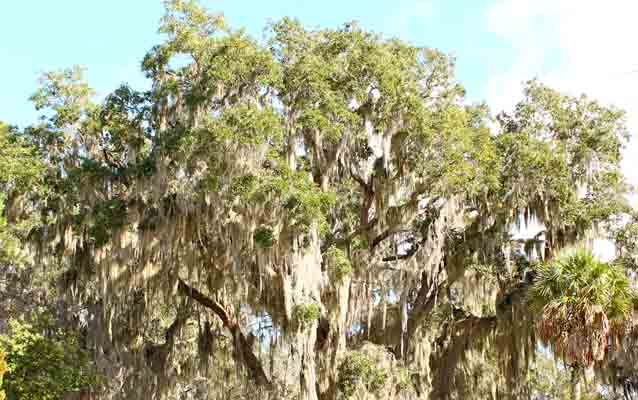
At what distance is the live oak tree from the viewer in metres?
15.0

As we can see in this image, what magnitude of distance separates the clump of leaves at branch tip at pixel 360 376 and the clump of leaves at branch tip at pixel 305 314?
130 cm

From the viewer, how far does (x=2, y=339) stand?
1523cm

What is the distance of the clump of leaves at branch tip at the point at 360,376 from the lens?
50.2 ft

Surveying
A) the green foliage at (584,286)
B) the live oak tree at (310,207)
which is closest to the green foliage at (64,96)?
the live oak tree at (310,207)

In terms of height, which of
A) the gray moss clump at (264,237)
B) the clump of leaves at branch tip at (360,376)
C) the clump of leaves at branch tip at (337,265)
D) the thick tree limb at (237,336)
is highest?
the gray moss clump at (264,237)

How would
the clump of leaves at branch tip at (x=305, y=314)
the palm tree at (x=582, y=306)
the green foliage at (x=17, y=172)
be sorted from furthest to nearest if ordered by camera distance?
the green foliage at (x=17, y=172)
the clump of leaves at branch tip at (x=305, y=314)
the palm tree at (x=582, y=306)

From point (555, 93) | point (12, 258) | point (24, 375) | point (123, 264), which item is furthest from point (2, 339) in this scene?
point (555, 93)

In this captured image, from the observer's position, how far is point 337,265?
15.6 metres

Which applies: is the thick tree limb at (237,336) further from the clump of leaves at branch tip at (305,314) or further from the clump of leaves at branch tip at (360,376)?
the clump of leaves at branch tip at (305,314)

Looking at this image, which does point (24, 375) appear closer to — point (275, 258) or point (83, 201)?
point (83, 201)

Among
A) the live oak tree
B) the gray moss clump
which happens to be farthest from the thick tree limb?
the gray moss clump

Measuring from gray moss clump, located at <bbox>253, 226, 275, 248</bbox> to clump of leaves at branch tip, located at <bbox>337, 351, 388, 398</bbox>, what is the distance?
2.66m

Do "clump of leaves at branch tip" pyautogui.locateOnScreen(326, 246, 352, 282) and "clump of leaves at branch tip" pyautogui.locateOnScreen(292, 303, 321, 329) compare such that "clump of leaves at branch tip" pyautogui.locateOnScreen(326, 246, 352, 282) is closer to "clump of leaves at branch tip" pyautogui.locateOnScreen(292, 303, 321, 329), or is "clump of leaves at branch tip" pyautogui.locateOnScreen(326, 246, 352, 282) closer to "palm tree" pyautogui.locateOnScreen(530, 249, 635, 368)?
"clump of leaves at branch tip" pyautogui.locateOnScreen(292, 303, 321, 329)

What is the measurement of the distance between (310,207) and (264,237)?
0.94m
